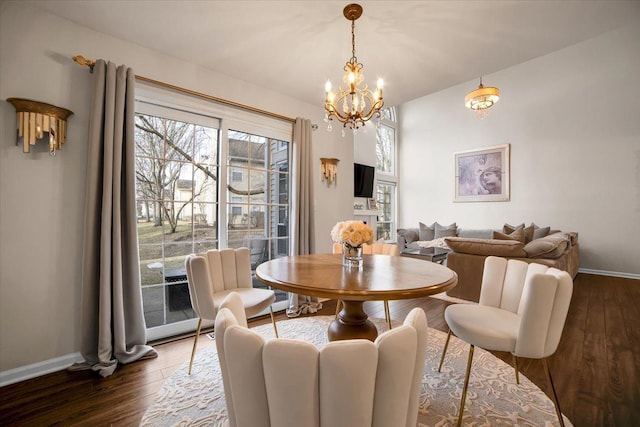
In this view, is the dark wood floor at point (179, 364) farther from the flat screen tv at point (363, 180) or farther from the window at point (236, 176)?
the flat screen tv at point (363, 180)

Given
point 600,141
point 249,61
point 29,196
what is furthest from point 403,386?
point 600,141

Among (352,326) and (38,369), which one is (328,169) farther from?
(38,369)

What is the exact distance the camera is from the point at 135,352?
6.88 feet

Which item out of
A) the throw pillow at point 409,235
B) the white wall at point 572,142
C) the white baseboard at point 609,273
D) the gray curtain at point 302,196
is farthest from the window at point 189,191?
the white baseboard at point 609,273

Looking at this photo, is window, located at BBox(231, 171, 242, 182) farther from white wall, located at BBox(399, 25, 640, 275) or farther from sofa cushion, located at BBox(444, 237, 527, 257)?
white wall, located at BBox(399, 25, 640, 275)

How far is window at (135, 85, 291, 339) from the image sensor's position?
8.11 feet

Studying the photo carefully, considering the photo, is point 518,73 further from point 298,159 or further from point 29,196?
point 29,196

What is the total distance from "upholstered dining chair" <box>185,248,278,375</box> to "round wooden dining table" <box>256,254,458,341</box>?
379 mm

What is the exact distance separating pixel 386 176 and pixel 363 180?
1.55 meters

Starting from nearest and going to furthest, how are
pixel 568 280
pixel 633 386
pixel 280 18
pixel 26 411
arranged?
pixel 568 280
pixel 26 411
pixel 633 386
pixel 280 18

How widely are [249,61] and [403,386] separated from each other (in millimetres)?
2846

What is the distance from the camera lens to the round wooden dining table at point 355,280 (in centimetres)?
122

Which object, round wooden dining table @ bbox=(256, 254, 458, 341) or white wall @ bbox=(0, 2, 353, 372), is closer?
round wooden dining table @ bbox=(256, 254, 458, 341)

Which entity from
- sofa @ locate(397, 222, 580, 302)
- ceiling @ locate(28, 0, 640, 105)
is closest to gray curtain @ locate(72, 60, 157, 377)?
ceiling @ locate(28, 0, 640, 105)
